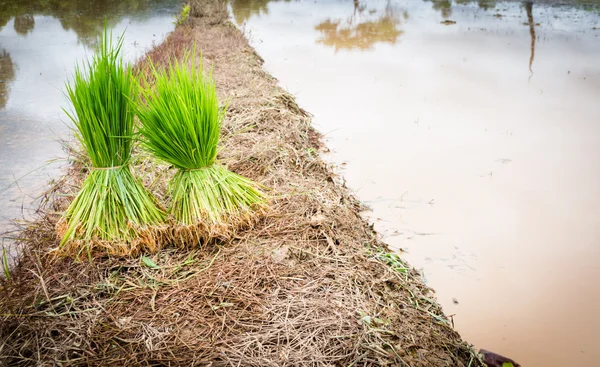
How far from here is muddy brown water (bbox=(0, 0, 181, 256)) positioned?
3465 millimetres

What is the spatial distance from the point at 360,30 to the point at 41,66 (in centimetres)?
663

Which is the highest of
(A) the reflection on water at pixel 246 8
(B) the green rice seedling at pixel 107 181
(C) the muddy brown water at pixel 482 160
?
(A) the reflection on water at pixel 246 8

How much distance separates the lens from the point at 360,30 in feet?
35.0

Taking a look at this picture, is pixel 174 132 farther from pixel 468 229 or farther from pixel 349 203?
pixel 468 229

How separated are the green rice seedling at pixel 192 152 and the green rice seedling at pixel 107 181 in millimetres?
121

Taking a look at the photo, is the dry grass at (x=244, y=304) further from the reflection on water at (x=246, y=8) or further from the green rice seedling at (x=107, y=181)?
the reflection on water at (x=246, y=8)

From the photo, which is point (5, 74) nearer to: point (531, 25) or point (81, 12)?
point (81, 12)

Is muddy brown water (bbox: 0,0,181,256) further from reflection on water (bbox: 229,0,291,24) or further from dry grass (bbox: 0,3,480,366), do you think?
reflection on water (bbox: 229,0,291,24)

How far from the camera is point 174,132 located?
2260 millimetres

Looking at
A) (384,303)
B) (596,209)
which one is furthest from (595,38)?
(384,303)

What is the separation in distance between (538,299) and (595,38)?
29.2ft

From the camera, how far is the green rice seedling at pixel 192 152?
7.41ft

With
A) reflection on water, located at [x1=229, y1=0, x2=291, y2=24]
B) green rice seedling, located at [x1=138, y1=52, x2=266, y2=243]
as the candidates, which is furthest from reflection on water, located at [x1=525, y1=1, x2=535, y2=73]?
reflection on water, located at [x1=229, y1=0, x2=291, y2=24]

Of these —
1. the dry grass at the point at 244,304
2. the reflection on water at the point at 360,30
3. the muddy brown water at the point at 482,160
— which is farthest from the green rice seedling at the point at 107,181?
the reflection on water at the point at 360,30
